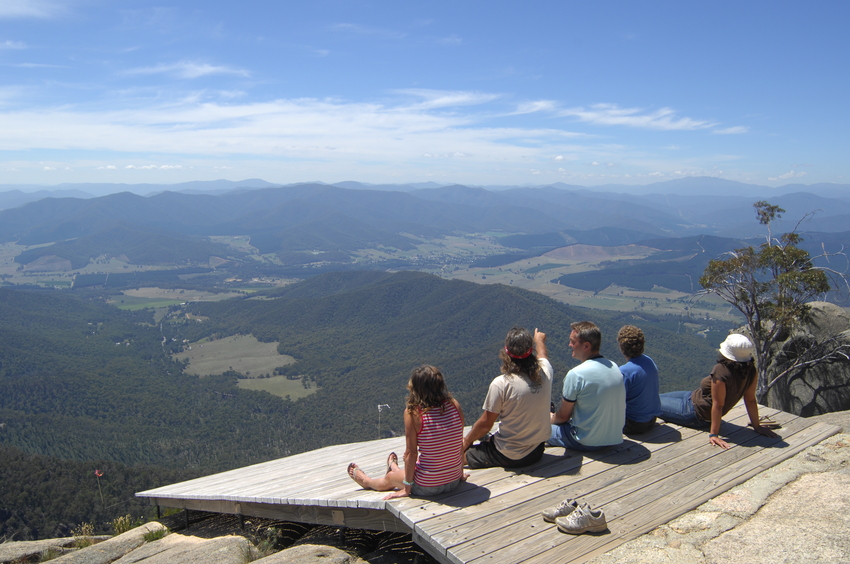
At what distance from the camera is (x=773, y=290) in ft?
54.4

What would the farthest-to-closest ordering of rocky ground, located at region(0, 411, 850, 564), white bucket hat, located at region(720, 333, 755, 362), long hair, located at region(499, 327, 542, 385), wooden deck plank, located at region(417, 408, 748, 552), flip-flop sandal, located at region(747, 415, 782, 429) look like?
flip-flop sandal, located at region(747, 415, 782, 429) < white bucket hat, located at region(720, 333, 755, 362) < long hair, located at region(499, 327, 542, 385) < wooden deck plank, located at region(417, 408, 748, 552) < rocky ground, located at region(0, 411, 850, 564)

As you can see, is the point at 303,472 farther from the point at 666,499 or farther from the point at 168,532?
the point at 666,499

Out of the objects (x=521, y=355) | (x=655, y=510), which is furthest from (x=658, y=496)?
(x=521, y=355)

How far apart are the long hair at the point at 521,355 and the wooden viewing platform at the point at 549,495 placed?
1.22 meters

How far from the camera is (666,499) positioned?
16.8 ft

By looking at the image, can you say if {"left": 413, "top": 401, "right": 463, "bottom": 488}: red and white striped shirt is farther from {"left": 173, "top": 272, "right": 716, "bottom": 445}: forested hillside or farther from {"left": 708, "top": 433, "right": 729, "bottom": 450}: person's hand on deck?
{"left": 173, "top": 272, "right": 716, "bottom": 445}: forested hillside

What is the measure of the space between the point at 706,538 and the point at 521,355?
94.5 inches

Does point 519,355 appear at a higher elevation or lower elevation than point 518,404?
higher

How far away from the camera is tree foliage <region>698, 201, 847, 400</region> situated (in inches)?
593

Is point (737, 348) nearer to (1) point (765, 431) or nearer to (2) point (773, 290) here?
(1) point (765, 431)

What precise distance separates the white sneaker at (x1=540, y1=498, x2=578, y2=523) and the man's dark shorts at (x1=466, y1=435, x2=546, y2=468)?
3.96 ft

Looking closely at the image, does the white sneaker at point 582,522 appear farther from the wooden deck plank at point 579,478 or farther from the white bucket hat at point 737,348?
the white bucket hat at point 737,348

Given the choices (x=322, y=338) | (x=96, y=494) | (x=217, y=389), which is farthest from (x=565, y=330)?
(x=96, y=494)

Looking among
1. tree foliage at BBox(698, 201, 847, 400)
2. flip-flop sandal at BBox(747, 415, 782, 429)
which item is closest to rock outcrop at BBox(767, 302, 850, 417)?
tree foliage at BBox(698, 201, 847, 400)
